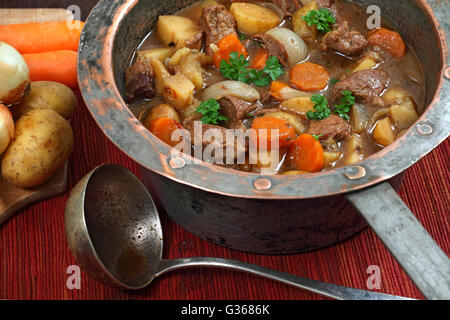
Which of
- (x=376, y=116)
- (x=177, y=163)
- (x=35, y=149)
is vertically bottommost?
(x=35, y=149)

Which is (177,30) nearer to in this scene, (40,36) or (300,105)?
(300,105)

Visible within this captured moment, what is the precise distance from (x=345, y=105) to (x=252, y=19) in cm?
69

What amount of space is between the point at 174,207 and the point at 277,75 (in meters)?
0.77

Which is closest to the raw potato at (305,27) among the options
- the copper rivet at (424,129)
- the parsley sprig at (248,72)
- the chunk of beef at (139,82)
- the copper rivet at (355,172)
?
the parsley sprig at (248,72)

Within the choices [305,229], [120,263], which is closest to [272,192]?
[305,229]

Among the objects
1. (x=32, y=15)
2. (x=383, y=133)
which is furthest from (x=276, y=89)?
(x=32, y=15)

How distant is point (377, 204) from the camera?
→ 1876 mm

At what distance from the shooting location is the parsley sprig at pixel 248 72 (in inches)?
101

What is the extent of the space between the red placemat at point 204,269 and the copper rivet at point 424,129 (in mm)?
671

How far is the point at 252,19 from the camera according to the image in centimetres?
279

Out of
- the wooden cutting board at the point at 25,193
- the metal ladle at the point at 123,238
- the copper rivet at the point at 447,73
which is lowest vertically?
the wooden cutting board at the point at 25,193

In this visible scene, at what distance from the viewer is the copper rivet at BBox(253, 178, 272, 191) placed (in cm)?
192

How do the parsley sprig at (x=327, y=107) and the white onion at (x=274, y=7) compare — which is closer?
the parsley sprig at (x=327, y=107)

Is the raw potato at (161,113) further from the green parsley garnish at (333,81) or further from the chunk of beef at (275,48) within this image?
the green parsley garnish at (333,81)
